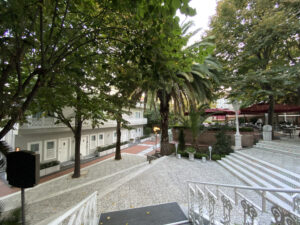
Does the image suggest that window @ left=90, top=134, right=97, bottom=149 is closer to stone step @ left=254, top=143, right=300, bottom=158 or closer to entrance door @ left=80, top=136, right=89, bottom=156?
entrance door @ left=80, top=136, right=89, bottom=156

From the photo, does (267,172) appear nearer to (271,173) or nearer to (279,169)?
(271,173)

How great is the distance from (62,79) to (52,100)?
0.75 meters

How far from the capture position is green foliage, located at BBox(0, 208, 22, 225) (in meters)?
2.47

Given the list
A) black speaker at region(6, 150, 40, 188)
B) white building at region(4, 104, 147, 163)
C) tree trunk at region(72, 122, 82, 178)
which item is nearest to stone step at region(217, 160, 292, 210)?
white building at region(4, 104, 147, 163)

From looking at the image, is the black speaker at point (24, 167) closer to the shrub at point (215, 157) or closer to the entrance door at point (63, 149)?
the shrub at point (215, 157)

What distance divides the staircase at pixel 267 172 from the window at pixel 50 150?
13.4 meters

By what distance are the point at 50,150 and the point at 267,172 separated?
1501cm

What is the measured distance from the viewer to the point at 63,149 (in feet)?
41.2

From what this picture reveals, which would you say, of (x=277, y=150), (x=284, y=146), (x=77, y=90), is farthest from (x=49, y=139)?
(x=284, y=146)

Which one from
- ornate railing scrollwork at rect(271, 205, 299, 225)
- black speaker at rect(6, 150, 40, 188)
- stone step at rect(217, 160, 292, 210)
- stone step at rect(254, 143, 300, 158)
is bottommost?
stone step at rect(217, 160, 292, 210)

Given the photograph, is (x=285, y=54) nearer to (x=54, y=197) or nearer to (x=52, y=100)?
(x=52, y=100)

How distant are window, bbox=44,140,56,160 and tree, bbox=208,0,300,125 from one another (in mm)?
15268

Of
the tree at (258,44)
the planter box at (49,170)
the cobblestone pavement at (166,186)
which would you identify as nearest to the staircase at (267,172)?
the cobblestone pavement at (166,186)

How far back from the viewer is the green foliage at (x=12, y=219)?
247 centimetres
